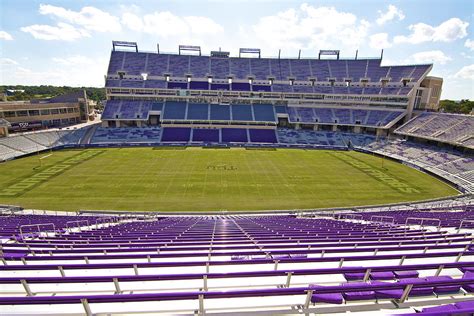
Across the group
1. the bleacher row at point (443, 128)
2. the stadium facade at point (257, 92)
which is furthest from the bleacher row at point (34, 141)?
the bleacher row at point (443, 128)

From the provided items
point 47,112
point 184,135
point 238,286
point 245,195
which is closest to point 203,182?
point 245,195

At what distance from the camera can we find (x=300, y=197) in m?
27.5

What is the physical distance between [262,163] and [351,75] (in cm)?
4682

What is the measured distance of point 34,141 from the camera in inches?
1871

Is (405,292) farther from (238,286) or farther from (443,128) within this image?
(443,128)

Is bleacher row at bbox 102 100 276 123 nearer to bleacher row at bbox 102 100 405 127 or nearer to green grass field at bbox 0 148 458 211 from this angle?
bleacher row at bbox 102 100 405 127

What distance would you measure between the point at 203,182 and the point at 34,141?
126 feet

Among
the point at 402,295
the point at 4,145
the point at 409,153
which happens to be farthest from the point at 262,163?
the point at 4,145

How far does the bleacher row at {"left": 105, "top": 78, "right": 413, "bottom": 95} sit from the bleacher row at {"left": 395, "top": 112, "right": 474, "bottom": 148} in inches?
518

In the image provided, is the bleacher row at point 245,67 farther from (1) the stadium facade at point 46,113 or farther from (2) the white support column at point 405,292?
(2) the white support column at point 405,292

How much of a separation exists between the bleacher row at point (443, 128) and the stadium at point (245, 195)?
439 millimetres

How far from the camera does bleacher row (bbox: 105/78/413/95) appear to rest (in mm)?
65375

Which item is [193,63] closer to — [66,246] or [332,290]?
[66,246]

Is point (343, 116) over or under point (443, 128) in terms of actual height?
over
